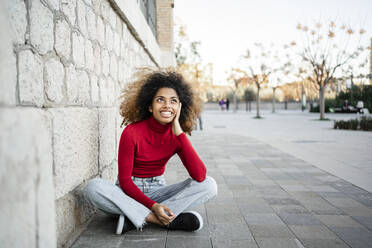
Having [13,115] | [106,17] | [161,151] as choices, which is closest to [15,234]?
[13,115]

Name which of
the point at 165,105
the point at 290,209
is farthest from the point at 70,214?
the point at 290,209

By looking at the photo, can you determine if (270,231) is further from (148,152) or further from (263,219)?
(148,152)

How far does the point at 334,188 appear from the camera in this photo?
11.7ft

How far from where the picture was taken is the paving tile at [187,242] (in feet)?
6.88

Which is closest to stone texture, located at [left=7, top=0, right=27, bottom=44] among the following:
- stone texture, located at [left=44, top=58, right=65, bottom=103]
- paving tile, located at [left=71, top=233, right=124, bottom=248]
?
stone texture, located at [left=44, top=58, right=65, bottom=103]

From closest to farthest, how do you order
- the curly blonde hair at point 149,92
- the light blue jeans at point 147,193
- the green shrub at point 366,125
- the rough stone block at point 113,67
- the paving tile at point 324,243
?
the paving tile at point 324,243, the light blue jeans at point 147,193, the curly blonde hair at point 149,92, the rough stone block at point 113,67, the green shrub at point 366,125

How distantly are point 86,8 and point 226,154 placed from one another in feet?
14.5

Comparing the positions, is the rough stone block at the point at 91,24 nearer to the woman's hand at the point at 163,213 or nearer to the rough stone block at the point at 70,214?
the rough stone block at the point at 70,214

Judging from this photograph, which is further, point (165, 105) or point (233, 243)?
point (165, 105)

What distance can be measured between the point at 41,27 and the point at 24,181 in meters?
1.26

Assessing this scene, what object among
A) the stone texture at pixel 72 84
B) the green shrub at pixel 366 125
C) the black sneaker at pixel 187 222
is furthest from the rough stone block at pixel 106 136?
the green shrub at pixel 366 125

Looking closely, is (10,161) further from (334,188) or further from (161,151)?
(334,188)

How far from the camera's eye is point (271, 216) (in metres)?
2.67

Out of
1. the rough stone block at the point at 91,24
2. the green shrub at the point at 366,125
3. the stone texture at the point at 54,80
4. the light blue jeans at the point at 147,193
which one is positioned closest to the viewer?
the stone texture at the point at 54,80
